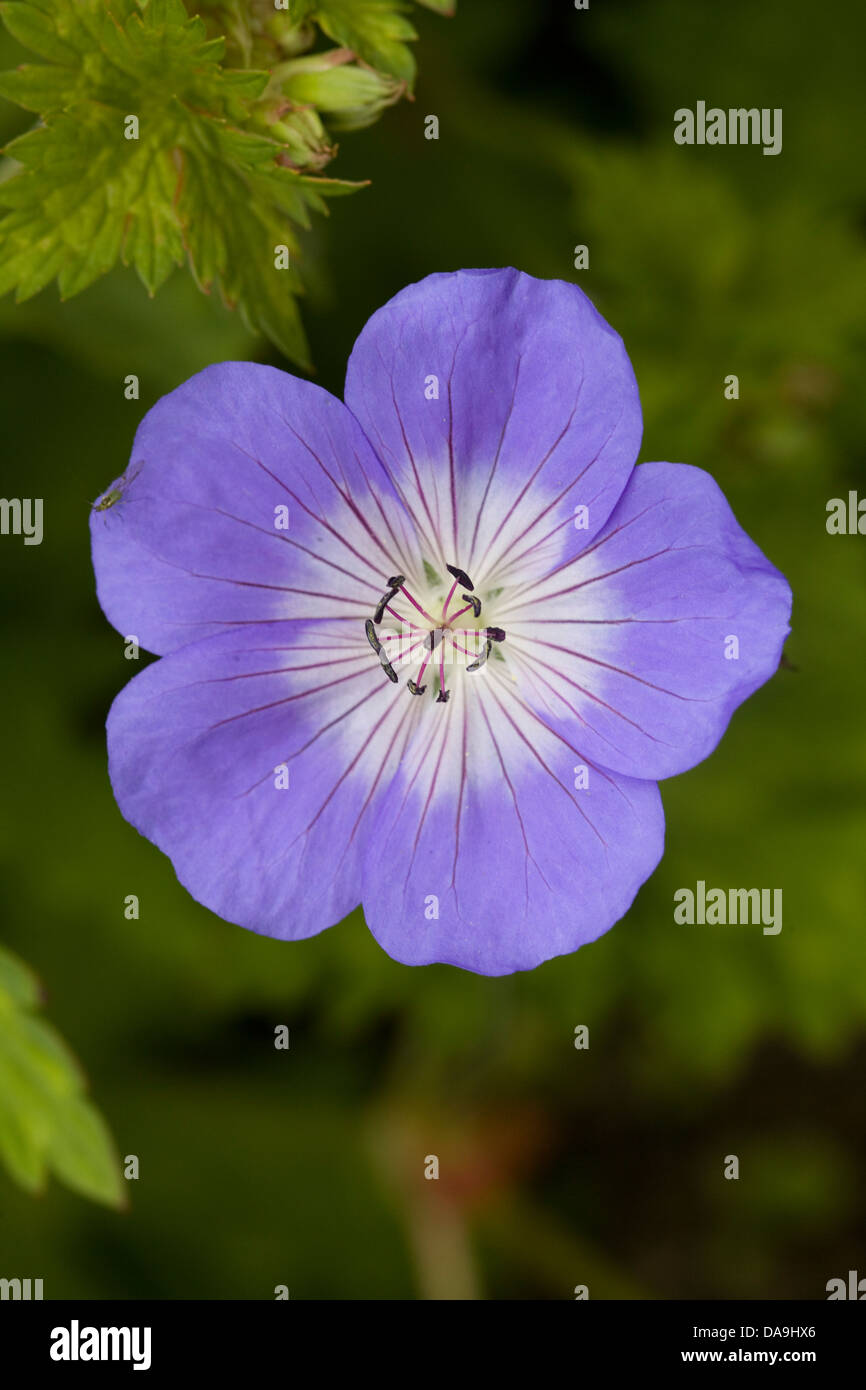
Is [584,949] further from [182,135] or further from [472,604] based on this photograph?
[182,135]

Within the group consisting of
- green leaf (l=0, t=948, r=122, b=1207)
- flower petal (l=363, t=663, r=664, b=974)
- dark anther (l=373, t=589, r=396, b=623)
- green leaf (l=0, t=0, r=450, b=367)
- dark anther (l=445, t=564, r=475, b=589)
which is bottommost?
green leaf (l=0, t=948, r=122, b=1207)

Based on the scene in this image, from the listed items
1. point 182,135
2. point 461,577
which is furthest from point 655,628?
point 182,135

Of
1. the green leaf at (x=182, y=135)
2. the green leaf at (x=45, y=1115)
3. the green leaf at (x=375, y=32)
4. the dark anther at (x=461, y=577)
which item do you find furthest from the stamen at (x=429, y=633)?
the green leaf at (x=45, y=1115)

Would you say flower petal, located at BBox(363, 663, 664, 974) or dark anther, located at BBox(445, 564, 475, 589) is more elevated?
dark anther, located at BBox(445, 564, 475, 589)

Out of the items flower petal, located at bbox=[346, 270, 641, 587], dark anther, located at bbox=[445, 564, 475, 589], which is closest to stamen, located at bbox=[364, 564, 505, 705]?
dark anther, located at bbox=[445, 564, 475, 589]

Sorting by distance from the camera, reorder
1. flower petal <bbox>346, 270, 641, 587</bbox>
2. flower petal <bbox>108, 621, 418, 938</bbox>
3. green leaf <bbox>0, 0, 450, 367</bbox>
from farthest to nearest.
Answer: green leaf <bbox>0, 0, 450, 367</bbox>, flower petal <bbox>108, 621, 418, 938</bbox>, flower petal <bbox>346, 270, 641, 587</bbox>

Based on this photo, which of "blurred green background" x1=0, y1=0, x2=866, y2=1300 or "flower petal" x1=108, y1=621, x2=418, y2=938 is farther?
"blurred green background" x1=0, y1=0, x2=866, y2=1300

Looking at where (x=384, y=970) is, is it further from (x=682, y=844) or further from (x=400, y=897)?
(x=400, y=897)

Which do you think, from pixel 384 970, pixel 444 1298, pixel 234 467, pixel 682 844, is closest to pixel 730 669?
pixel 234 467

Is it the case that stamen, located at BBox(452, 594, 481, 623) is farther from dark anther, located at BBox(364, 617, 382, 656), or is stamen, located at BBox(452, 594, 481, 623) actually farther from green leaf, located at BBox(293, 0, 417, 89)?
green leaf, located at BBox(293, 0, 417, 89)
